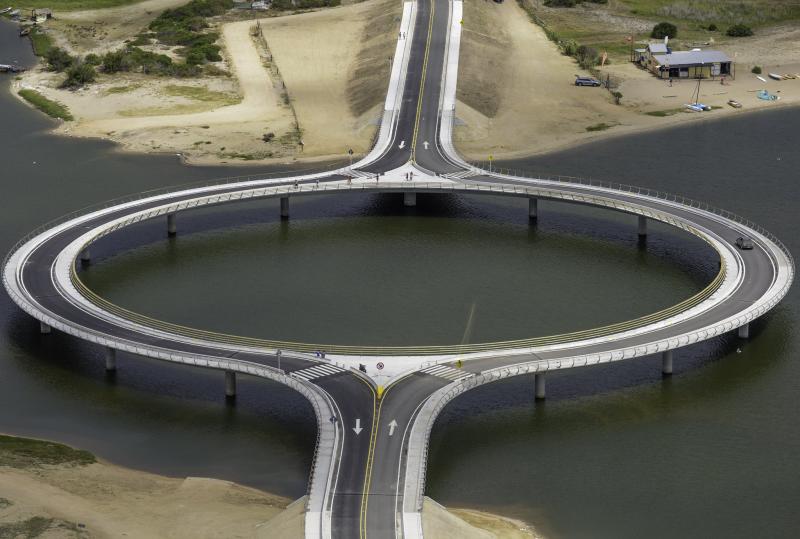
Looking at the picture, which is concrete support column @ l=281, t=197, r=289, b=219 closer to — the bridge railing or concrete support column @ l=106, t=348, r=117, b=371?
the bridge railing

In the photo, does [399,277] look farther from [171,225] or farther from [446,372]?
[446,372]

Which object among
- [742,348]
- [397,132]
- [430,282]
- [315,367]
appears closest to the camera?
[315,367]

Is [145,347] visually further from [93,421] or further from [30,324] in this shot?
[30,324]

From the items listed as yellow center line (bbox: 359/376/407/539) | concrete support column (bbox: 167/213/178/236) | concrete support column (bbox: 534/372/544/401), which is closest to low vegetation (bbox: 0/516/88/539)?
yellow center line (bbox: 359/376/407/539)

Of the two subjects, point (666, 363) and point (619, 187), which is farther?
point (619, 187)

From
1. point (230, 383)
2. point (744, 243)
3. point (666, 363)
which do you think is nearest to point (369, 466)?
point (230, 383)

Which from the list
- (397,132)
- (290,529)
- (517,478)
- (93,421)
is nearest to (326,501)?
(290,529)

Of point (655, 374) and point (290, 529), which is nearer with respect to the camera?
point (290, 529)
